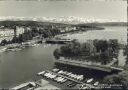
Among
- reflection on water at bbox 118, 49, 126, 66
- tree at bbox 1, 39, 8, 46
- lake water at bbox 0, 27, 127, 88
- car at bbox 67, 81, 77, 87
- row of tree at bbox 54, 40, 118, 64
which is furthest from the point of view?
tree at bbox 1, 39, 8, 46

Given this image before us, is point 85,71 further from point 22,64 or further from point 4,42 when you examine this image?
point 4,42

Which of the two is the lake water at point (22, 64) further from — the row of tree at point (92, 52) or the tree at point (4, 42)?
the tree at point (4, 42)

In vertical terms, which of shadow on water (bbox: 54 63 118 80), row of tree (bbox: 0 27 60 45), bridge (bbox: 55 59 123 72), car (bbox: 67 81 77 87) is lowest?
car (bbox: 67 81 77 87)

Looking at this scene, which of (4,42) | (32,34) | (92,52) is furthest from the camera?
(32,34)

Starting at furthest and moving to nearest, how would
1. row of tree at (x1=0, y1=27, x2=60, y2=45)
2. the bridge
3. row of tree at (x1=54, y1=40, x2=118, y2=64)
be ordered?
row of tree at (x1=0, y1=27, x2=60, y2=45) → row of tree at (x1=54, y1=40, x2=118, y2=64) → the bridge

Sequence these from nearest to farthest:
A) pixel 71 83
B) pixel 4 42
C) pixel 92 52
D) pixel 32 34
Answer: pixel 71 83 → pixel 92 52 → pixel 4 42 → pixel 32 34

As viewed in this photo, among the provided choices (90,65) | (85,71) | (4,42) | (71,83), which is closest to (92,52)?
(90,65)

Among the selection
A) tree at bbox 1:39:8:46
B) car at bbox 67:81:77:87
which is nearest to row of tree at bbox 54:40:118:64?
car at bbox 67:81:77:87

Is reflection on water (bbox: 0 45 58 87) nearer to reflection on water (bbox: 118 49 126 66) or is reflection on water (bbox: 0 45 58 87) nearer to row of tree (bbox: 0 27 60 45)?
row of tree (bbox: 0 27 60 45)

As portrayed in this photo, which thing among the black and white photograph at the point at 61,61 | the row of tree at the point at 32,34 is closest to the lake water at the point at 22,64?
the black and white photograph at the point at 61,61

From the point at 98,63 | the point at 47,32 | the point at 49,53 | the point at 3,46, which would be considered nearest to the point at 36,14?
the point at 47,32

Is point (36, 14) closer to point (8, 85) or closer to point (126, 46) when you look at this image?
point (126, 46)
